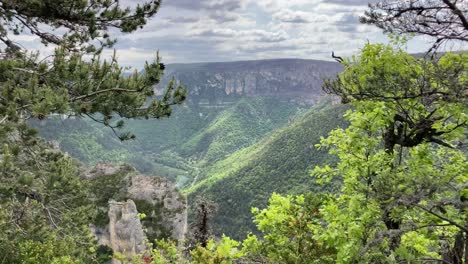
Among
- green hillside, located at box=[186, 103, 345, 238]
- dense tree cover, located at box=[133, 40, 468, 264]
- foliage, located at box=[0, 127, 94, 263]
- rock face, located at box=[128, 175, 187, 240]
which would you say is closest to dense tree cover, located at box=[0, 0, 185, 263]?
foliage, located at box=[0, 127, 94, 263]

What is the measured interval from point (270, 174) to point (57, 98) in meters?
130

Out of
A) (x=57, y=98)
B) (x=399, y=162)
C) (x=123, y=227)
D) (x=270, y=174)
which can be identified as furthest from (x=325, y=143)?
(x=270, y=174)

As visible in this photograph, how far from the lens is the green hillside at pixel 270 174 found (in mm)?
115375

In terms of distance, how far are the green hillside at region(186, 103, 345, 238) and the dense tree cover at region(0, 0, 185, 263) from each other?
306ft

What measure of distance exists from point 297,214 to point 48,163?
21.2 ft

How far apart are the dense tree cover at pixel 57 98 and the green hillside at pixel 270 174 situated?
93.2 meters

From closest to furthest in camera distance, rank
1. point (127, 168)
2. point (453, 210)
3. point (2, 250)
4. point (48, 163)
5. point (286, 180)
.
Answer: point (453, 210) < point (48, 163) < point (2, 250) < point (127, 168) < point (286, 180)

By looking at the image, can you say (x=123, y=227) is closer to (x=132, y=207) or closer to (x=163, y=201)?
(x=132, y=207)

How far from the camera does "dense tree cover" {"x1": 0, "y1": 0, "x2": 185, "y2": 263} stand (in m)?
7.67

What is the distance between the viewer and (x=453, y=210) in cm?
748

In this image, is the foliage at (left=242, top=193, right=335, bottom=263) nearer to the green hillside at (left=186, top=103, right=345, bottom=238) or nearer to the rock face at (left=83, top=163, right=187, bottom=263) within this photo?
the rock face at (left=83, top=163, right=187, bottom=263)

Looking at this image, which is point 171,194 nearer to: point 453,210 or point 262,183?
point 453,210

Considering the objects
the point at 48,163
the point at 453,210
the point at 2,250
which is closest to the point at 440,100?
the point at 453,210

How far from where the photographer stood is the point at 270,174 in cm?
13500
